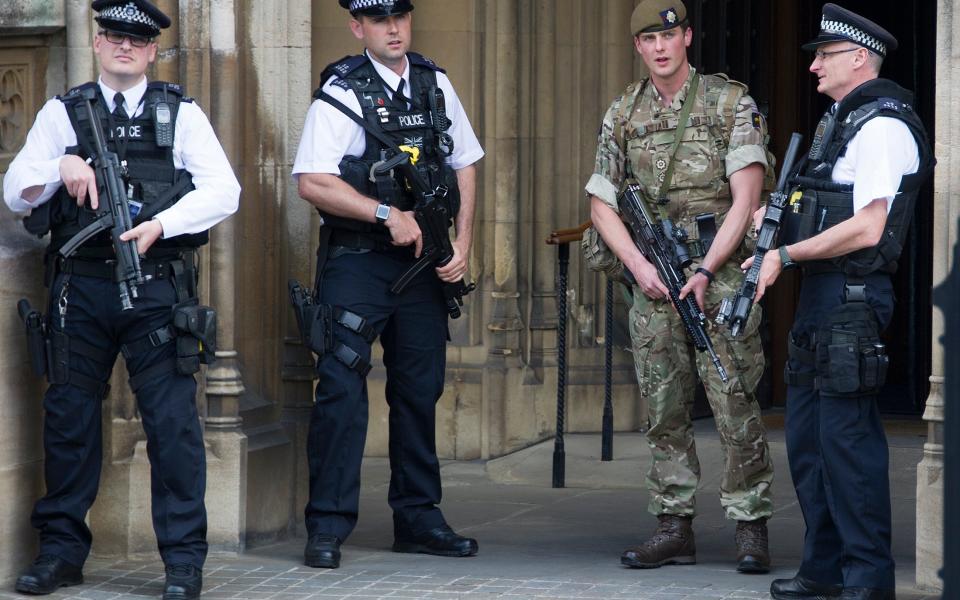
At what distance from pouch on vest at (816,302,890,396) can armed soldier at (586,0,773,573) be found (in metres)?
0.74

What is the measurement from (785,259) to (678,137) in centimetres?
90

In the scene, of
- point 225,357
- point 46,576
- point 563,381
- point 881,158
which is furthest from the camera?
point 563,381

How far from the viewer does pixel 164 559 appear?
5.79 metres

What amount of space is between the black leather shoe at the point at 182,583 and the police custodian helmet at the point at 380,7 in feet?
7.15

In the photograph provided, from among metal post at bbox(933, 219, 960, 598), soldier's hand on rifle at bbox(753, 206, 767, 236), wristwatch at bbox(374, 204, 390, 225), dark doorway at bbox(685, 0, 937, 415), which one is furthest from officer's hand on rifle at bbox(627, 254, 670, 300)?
dark doorway at bbox(685, 0, 937, 415)

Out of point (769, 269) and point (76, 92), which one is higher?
point (76, 92)

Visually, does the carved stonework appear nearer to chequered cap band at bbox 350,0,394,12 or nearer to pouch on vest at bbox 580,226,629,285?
chequered cap band at bbox 350,0,394,12

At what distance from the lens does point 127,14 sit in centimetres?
570

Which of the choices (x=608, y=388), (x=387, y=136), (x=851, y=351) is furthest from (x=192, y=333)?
(x=608, y=388)

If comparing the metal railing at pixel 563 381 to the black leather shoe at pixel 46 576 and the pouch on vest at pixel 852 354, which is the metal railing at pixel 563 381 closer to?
the pouch on vest at pixel 852 354

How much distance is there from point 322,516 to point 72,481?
99 cm

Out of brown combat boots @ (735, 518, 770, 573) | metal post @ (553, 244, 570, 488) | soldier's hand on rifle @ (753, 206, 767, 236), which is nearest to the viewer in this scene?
soldier's hand on rifle @ (753, 206, 767, 236)

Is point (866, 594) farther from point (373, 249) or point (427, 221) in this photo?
point (373, 249)

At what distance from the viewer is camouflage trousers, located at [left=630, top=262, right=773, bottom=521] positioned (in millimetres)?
6148
